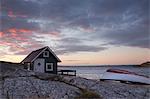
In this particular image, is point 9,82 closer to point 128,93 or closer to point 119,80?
point 128,93

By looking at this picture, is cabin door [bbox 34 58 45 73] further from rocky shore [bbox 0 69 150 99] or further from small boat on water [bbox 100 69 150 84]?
rocky shore [bbox 0 69 150 99]

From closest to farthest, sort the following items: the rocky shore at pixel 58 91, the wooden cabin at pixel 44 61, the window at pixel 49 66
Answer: the rocky shore at pixel 58 91, the wooden cabin at pixel 44 61, the window at pixel 49 66

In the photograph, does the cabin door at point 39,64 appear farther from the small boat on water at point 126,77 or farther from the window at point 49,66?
the small boat on water at point 126,77

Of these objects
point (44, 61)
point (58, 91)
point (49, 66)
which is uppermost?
point (44, 61)

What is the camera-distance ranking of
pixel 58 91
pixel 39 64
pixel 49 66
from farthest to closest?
pixel 49 66 → pixel 39 64 → pixel 58 91

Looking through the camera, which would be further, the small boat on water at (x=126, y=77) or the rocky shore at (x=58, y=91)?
the small boat on water at (x=126, y=77)

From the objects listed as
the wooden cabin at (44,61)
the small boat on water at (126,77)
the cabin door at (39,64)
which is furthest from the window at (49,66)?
the small boat on water at (126,77)

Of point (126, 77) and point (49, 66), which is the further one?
point (49, 66)

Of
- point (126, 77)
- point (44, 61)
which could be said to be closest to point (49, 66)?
point (44, 61)

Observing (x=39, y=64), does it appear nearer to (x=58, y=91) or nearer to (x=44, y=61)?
(x=44, y=61)

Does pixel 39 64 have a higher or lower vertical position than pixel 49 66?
higher

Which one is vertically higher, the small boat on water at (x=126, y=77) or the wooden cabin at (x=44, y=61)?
the wooden cabin at (x=44, y=61)

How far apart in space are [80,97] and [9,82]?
6889mm

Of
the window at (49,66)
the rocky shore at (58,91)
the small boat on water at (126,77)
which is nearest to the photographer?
the rocky shore at (58,91)
